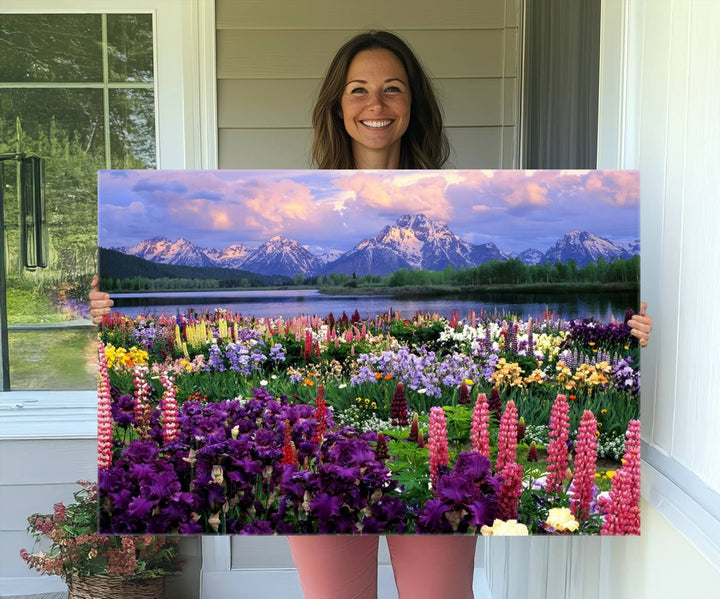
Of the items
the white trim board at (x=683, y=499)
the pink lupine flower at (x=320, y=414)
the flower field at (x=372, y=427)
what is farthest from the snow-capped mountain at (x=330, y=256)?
the white trim board at (x=683, y=499)

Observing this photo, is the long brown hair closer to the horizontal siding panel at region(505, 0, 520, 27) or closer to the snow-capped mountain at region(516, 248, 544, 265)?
the snow-capped mountain at region(516, 248, 544, 265)

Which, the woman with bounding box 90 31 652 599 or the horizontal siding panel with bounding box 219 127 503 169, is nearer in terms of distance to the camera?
the woman with bounding box 90 31 652 599

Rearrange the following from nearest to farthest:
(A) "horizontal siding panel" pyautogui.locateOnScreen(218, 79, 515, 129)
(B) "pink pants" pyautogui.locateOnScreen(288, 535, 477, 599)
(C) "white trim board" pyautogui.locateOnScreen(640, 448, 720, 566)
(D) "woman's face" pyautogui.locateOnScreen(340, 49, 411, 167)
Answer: (C) "white trim board" pyautogui.locateOnScreen(640, 448, 720, 566)
(B) "pink pants" pyautogui.locateOnScreen(288, 535, 477, 599)
(D) "woman's face" pyautogui.locateOnScreen(340, 49, 411, 167)
(A) "horizontal siding panel" pyautogui.locateOnScreen(218, 79, 515, 129)

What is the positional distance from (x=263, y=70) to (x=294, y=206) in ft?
4.74

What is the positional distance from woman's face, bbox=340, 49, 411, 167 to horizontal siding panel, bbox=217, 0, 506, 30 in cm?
90

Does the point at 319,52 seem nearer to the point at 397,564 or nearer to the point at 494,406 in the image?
the point at 494,406

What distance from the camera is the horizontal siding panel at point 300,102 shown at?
2.64 m

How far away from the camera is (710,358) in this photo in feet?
3.97

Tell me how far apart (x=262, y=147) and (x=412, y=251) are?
1.45 metres

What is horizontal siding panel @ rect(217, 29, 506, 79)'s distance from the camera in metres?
2.62

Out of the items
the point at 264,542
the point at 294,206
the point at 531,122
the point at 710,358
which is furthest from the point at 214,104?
the point at 710,358

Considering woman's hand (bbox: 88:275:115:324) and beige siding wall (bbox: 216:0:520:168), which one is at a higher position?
beige siding wall (bbox: 216:0:520:168)

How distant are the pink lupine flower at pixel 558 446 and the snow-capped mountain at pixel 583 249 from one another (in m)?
0.28

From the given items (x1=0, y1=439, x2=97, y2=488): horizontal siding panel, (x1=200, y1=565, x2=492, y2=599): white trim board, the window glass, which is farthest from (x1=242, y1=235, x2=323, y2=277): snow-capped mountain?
(x1=200, y1=565, x2=492, y2=599): white trim board
